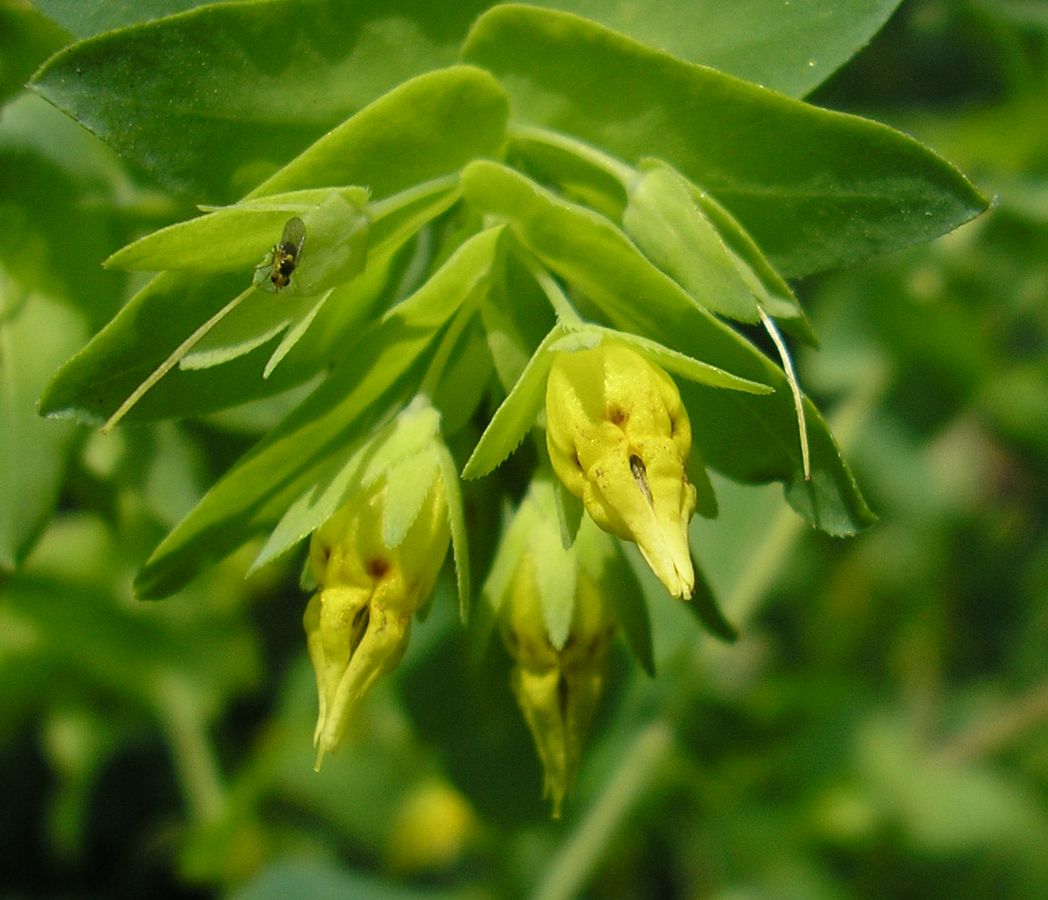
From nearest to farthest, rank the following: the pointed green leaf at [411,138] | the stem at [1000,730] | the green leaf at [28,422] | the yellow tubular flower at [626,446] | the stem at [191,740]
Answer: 1. the yellow tubular flower at [626,446]
2. the pointed green leaf at [411,138]
3. the green leaf at [28,422]
4. the stem at [191,740]
5. the stem at [1000,730]

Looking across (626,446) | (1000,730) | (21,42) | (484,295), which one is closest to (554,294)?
(484,295)

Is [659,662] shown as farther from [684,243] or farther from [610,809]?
[684,243]

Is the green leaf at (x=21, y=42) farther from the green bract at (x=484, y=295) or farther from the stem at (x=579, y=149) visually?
the stem at (x=579, y=149)

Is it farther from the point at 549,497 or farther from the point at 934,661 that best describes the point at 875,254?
the point at 934,661

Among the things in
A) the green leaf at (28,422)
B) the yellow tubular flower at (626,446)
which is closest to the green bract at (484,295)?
the yellow tubular flower at (626,446)

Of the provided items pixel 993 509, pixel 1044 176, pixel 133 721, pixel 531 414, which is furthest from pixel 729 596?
pixel 993 509
